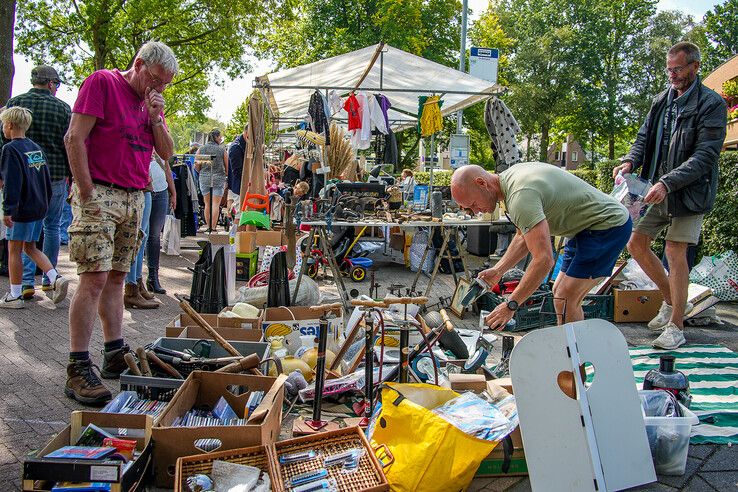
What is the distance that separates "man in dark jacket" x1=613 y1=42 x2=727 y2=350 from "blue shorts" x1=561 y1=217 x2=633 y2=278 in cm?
149

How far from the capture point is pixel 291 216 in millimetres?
8922

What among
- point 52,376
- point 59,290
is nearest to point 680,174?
point 52,376

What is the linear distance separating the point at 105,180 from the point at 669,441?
3547mm

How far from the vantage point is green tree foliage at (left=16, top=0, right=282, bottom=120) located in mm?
19797

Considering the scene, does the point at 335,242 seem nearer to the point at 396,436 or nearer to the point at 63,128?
the point at 63,128

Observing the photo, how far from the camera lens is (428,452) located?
2.63 m

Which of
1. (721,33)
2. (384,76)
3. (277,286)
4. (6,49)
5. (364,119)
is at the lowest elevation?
(277,286)

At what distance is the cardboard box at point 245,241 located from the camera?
7891mm

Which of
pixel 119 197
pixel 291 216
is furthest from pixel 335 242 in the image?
pixel 119 197

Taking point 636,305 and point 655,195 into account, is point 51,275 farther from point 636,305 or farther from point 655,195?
point 636,305

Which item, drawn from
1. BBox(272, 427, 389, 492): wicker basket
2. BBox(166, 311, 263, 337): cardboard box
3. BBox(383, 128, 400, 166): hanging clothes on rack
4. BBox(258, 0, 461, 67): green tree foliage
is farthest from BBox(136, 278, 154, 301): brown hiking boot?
BBox(258, 0, 461, 67): green tree foliage

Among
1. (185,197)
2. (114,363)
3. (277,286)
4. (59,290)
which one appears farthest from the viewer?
(185,197)

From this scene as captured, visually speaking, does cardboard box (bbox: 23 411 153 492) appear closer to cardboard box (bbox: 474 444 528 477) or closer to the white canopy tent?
cardboard box (bbox: 474 444 528 477)

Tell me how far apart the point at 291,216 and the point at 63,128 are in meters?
3.36
